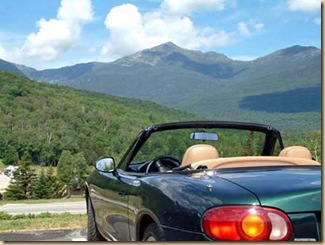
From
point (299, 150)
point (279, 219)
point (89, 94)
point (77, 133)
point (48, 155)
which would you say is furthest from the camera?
point (89, 94)

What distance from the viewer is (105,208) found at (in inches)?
163

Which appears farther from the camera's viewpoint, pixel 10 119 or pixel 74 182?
pixel 10 119

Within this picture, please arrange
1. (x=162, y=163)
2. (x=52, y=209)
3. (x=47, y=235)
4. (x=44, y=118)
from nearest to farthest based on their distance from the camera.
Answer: (x=162, y=163) → (x=47, y=235) → (x=52, y=209) → (x=44, y=118)

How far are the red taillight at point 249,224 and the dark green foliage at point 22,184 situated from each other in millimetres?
53510

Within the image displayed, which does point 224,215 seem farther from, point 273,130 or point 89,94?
point 89,94

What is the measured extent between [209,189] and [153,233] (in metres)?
0.43

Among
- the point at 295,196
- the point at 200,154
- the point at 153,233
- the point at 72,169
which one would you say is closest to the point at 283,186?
the point at 295,196

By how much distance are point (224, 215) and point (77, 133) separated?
67.1 meters

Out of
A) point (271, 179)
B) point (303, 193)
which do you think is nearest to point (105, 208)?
point (271, 179)

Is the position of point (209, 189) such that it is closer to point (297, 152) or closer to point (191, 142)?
point (297, 152)

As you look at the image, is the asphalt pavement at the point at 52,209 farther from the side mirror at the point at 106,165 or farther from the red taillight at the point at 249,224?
the red taillight at the point at 249,224

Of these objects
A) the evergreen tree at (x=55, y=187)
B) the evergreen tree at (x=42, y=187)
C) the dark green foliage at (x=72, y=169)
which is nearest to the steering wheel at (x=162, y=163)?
the evergreen tree at (x=55, y=187)

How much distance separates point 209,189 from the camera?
2506 millimetres

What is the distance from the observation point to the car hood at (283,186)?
91.0 inches
